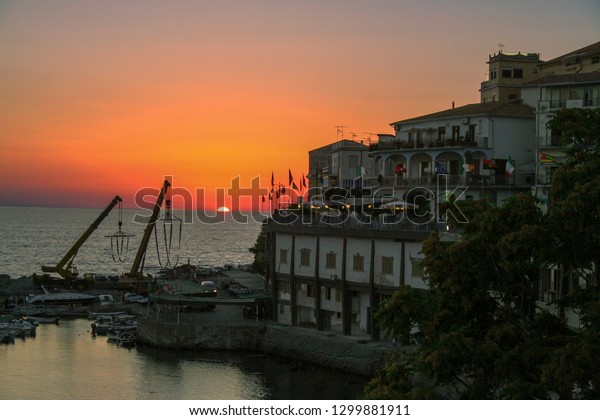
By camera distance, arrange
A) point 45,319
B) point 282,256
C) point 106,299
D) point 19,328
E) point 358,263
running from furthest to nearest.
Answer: point 106,299
point 45,319
point 19,328
point 282,256
point 358,263

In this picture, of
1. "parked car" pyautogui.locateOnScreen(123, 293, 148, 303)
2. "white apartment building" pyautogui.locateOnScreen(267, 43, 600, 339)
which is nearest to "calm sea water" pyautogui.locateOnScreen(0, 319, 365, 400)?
"white apartment building" pyautogui.locateOnScreen(267, 43, 600, 339)

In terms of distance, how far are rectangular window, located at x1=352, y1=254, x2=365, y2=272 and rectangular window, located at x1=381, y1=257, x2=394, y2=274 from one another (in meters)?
1.68

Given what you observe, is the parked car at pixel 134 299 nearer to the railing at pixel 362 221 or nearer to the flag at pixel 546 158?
the railing at pixel 362 221

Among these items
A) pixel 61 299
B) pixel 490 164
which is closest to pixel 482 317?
pixel 490 164

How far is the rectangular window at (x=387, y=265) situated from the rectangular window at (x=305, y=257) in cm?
712

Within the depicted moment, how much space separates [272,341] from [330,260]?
605cm

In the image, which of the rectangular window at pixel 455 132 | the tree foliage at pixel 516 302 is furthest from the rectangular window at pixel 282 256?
the tree foliage at pixel 516 302

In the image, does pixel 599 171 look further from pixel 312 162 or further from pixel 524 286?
pixel 312 162

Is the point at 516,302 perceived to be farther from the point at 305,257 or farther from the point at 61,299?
the point at 61,299

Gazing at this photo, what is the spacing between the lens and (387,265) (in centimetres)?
5441

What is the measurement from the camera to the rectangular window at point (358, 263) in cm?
5609

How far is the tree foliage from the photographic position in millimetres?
21656

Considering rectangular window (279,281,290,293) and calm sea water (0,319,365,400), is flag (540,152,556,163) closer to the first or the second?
calm sea water (0,319,365,400)

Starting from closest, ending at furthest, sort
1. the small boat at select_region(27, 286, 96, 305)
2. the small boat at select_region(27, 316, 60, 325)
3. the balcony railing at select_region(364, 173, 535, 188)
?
1. the balcony railing at select_region(364, 173, 535, 188)
2. the small boat at select_region(27, 316, 60, 325)
3. the small boat at select_region(27, 286, 96, 305)
